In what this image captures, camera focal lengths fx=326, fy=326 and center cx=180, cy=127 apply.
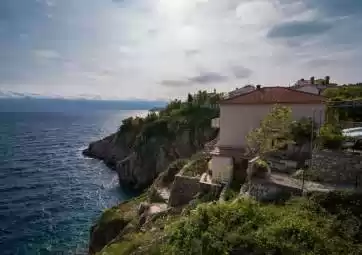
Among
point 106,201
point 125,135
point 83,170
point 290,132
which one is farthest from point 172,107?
point 290,132

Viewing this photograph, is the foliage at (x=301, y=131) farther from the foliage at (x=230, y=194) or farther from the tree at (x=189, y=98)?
the tree at (x=189, y=98)

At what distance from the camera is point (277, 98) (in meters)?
27.8

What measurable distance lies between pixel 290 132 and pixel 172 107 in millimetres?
60028

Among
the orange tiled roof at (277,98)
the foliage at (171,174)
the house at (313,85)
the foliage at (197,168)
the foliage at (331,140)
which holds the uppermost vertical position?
the house at (313,85)

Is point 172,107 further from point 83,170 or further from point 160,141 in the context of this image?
point 83,170

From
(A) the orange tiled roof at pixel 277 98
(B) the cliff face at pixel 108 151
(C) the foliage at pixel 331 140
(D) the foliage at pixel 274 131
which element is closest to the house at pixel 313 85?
(A) the orange tiled roof at pixel 277 98

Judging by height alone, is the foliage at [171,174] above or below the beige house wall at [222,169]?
below

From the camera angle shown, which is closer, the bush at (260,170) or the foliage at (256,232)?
the foliage at (256,232)

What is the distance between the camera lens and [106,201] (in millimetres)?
46250

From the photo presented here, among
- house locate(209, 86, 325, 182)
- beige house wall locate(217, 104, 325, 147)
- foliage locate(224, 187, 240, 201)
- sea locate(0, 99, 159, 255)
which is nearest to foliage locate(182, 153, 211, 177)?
house locate(209, 86, 325, 182)

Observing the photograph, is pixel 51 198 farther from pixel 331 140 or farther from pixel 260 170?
pixel 331 140

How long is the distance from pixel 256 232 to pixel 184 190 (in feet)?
37.7

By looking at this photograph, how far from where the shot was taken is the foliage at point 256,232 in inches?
492

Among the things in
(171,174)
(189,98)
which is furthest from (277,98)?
(189,98)
